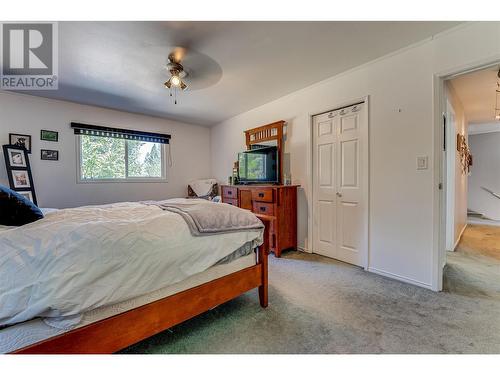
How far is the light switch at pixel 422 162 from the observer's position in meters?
2.10

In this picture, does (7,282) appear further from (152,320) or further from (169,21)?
(169,21)

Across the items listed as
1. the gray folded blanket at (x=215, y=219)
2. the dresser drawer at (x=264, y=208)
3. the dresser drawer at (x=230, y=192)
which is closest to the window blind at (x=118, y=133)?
the dresser drawer at (x=230, y=192)

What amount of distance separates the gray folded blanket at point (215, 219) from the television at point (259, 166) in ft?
5.72

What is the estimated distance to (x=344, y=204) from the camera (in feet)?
9.23

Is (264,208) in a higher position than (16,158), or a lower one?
lower

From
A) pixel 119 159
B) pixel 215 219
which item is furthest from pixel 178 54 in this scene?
pixel 119 159

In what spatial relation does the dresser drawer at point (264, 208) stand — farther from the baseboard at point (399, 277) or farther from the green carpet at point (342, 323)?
the baseboard at point (399, 277)

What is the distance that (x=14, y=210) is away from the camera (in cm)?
124

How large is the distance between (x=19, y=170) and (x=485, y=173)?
965 centimetres

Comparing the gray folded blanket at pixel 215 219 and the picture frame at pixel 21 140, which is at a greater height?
the picture frame at pixel 21 140

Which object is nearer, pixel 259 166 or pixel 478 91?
pixel 478 91

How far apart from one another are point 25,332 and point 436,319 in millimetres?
2454

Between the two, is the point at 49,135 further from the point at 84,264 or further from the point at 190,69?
the point at 84,264
